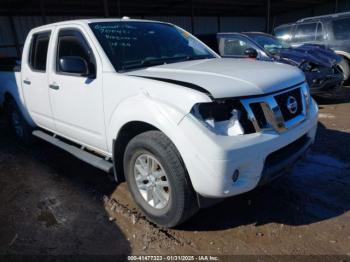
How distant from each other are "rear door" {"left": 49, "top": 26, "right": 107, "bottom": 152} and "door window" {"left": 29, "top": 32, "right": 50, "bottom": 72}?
41 cm

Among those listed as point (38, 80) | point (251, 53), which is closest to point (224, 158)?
point (38, 80)

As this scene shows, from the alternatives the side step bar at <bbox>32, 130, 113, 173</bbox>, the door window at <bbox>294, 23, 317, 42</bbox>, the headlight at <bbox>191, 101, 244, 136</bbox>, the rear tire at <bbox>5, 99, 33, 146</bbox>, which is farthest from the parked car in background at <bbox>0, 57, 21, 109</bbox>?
the door window at <bbox>294, 23, 317, 42</bbox>

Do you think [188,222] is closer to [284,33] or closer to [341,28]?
[341,28]

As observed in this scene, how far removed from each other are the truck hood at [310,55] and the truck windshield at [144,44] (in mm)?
3958

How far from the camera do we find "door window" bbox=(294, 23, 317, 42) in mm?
9586

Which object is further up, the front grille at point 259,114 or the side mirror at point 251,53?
the side mirror at point 251,53

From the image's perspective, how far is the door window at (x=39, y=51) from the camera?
4.24 meters

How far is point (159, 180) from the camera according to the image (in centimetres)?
282

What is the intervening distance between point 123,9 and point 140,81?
618 inches

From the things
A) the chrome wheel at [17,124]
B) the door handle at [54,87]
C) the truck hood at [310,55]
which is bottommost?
the chrome wheel at [17,124]

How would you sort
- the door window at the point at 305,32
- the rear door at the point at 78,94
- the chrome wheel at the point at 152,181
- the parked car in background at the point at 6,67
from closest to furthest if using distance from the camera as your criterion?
the chrome wheel at the point at 152,181, the rear door at the point at 78,94, the parked car in background at the point at 6,67, the door window at the point at 305,32

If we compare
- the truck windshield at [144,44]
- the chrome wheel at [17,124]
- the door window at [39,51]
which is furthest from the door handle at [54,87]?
the chrome wheel at [17,124]

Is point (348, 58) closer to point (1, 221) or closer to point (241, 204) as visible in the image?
point (241, 204)

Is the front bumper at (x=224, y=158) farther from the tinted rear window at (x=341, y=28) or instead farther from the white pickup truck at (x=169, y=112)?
the tinted rear window at (x=341, y=28)
